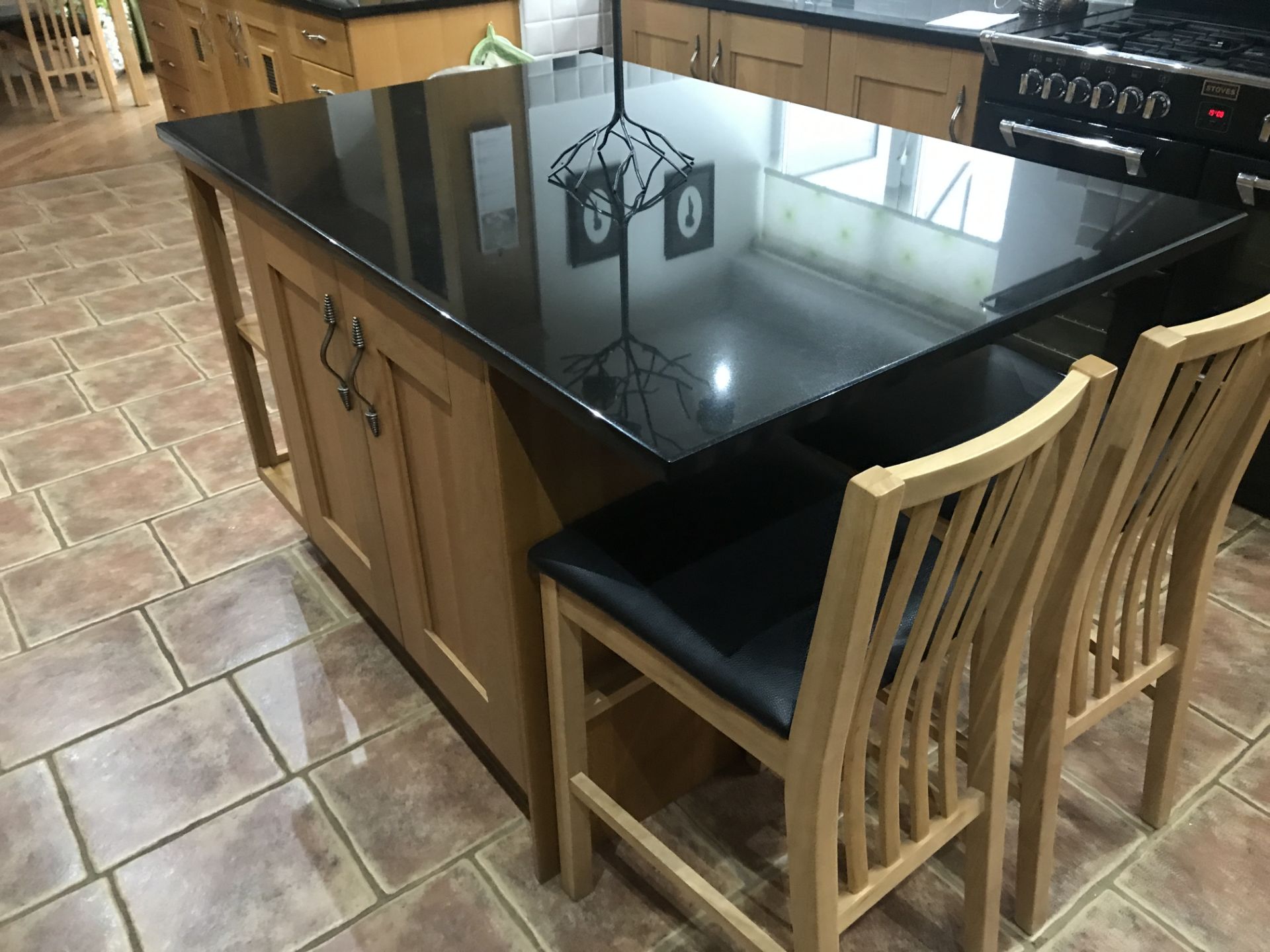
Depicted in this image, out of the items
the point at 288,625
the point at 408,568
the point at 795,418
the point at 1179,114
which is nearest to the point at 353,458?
the point at 408,568

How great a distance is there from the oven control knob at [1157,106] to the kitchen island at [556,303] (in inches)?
33.4

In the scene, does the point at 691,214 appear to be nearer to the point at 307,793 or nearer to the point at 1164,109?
the point at 307,793

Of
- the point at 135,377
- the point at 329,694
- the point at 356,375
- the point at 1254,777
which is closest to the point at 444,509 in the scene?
the point at 356,375

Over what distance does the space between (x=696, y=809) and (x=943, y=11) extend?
7.88 feet

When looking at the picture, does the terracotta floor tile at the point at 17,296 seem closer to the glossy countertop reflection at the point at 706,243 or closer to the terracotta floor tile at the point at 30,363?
the terracotta floor tile at the point at 30,363

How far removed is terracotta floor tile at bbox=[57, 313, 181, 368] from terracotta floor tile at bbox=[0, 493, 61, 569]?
0.80 m

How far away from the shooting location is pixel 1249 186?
2105mm

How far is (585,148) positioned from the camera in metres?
1.68

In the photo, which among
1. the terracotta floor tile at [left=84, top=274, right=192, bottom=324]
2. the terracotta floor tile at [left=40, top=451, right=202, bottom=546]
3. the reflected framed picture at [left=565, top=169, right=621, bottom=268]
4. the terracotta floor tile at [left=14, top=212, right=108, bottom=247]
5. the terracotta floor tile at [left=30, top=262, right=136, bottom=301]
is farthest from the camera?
the terracotta floor tile at [left=14, top=212, right=108, bottom=247]

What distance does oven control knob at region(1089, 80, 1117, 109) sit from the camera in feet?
7.48

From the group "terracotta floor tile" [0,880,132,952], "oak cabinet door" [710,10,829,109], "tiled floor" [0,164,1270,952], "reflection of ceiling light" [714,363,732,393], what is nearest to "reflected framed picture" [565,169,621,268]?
"reflection of ceiling light" [714,363,732,393]

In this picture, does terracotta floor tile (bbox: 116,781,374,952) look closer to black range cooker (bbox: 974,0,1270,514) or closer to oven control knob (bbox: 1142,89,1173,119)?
black range cooker (bbox: 974,0,1270,514)

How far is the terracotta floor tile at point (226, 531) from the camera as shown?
7.55ft

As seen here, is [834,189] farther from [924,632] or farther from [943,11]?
[943,11]
